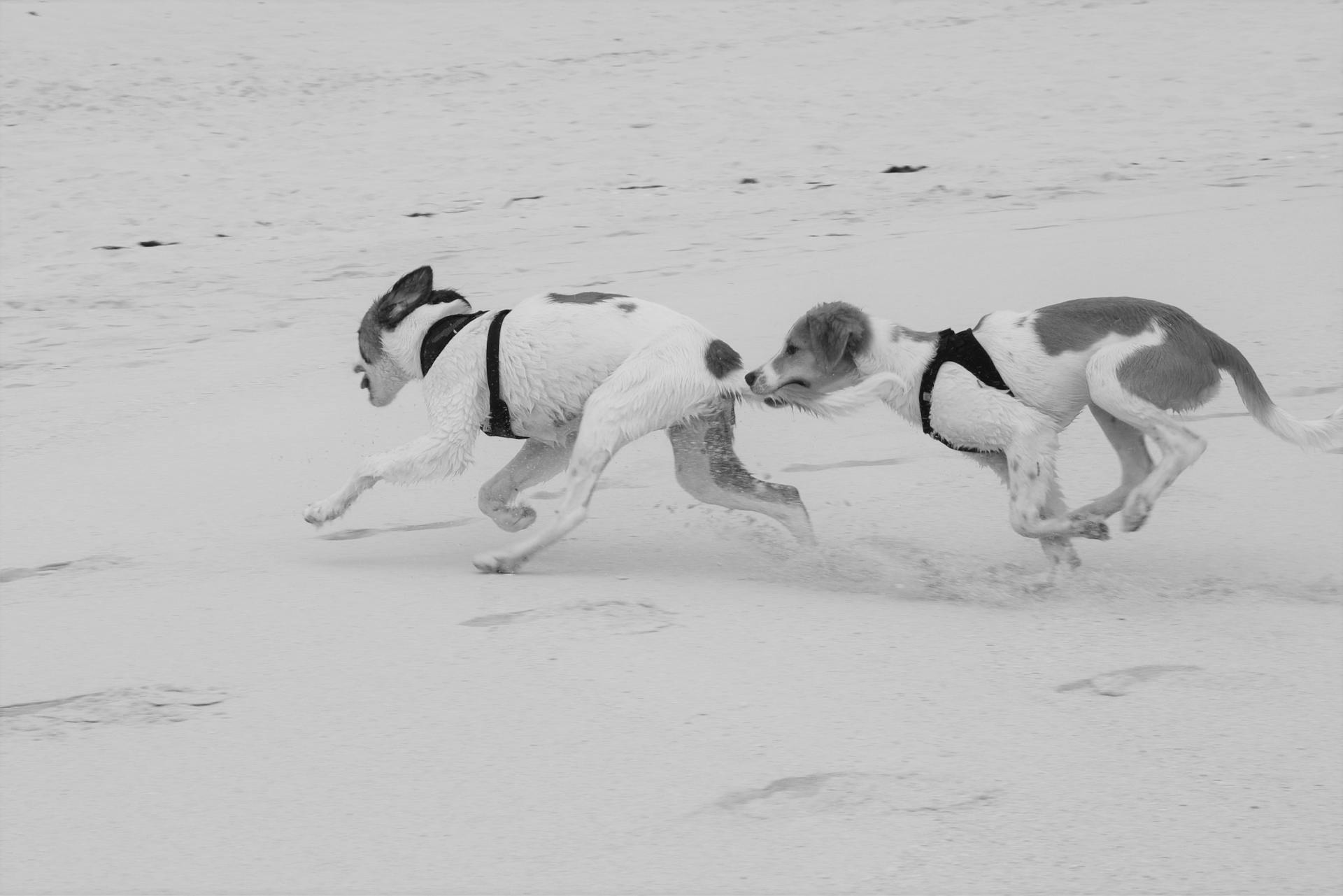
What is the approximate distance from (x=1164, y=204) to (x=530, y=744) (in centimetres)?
904

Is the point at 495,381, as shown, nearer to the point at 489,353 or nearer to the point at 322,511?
the point at 489,353

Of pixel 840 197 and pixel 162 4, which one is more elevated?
pixel 162 4

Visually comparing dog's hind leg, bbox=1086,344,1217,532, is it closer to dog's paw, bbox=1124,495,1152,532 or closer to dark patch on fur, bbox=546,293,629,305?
dog's paw, bbox=1124,495,1152,532

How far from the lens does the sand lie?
12.1ft

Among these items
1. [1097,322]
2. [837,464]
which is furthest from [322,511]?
[1097,322]

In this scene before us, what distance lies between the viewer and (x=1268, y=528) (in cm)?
626

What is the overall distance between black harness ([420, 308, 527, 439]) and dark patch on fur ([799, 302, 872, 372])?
1145mm

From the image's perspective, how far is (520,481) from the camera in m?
6.43

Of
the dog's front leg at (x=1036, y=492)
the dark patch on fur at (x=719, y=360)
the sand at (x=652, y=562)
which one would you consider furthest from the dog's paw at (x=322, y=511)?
the dog's front leg at (x=1036, y=492)

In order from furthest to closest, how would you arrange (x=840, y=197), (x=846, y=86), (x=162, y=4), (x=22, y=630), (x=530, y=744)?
(x=162, y=4) → (x=846, y=86) → (x=840, y=197) → (x=22, y=630) → (x=530, y=744)

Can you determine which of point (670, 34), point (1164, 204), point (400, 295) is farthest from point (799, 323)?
point (670, 34)

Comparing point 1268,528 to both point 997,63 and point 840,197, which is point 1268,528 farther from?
point 997,63

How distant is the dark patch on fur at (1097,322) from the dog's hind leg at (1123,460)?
1.27ft

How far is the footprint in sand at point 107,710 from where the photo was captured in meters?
4.37
